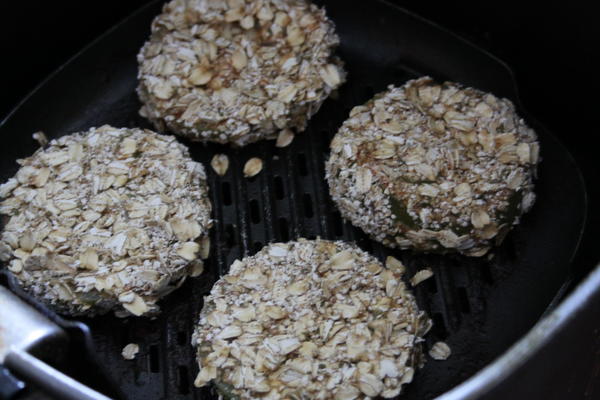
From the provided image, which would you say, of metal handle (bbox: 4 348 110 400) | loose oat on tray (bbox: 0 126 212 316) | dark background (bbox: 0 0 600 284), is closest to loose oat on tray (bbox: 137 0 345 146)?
loose oat on tray (bbox: 0 126 212 316)

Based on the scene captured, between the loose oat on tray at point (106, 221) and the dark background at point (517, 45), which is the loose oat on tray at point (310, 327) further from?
the dark background at point (517, 45)

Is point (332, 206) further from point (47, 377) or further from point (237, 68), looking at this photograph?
point (47, 377)

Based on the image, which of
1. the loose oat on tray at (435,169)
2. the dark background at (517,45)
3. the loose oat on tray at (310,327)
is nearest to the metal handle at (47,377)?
the loose oat on tray at (310,327)

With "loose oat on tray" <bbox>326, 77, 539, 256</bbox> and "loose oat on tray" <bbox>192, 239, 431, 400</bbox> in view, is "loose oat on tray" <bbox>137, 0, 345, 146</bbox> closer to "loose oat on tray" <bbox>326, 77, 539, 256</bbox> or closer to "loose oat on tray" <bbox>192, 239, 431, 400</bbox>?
"loose oat on tray" <bbox>326, 77, 539, 256</bbox>

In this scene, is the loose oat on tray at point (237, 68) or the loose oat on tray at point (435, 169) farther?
the loose oat on tray at point (237, 68)

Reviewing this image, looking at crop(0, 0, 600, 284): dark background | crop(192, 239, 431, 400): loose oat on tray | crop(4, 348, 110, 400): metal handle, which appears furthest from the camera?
crop(0, 0, 600, 284): dark background

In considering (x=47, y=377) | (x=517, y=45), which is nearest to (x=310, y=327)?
(x=47, y=377)
